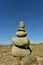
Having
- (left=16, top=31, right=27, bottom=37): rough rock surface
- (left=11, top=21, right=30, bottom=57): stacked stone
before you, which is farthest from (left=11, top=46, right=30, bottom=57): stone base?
(left=16, top=31, right=27, bottom=37): rough rock surface

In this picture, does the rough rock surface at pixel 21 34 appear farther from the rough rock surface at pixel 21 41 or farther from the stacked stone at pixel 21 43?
the rough rock surface at pixel 21 41

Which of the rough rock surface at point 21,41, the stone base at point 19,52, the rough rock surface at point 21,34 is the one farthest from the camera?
the rough rock surface at point 21,34

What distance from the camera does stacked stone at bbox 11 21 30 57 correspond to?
16.7 meters

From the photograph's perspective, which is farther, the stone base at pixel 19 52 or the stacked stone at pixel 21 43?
the stone base at pixel 19 52

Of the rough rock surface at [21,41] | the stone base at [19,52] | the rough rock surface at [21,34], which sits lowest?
the stone base at [19,52]

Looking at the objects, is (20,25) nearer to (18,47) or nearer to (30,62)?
(18,47)

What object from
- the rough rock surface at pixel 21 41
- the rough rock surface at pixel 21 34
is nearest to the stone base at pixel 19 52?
the rough rock surface at pixel 21 41

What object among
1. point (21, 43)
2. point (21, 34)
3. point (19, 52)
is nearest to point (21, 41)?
point (21, 43)

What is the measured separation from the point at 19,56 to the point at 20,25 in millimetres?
2920

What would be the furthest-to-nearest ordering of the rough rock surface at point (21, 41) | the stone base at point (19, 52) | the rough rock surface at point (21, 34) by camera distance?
the rough rock surface at point (21, 34)
the stone base at point (19, 52)
the rough rock surface at point (21, 41)

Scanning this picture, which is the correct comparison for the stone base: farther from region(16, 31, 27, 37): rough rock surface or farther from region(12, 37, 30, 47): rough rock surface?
region(16, 31, 27, 37): rough rock surface

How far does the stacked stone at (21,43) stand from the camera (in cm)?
1667

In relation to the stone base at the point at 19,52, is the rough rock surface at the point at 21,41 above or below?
above

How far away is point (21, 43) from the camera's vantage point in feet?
54.5
